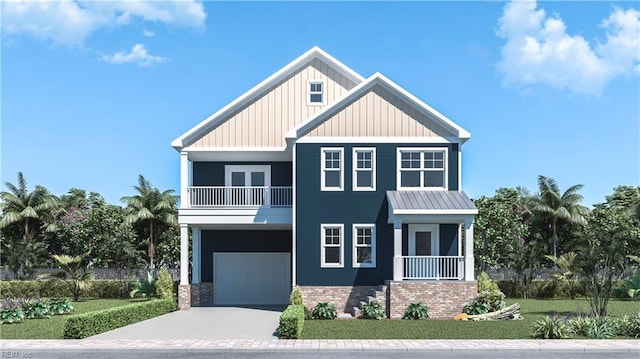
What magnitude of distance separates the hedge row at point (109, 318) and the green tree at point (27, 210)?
20856 mm

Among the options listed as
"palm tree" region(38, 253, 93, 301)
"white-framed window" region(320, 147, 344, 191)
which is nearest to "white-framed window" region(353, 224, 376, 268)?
"white-framed window" region(320, 147, 344, 191)

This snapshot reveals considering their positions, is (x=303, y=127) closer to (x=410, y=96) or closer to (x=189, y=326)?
(x=410, y=96)

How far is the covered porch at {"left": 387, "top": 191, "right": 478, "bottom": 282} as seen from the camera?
2347 cm

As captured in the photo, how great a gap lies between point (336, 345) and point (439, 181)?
1119cm

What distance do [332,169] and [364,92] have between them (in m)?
3.17

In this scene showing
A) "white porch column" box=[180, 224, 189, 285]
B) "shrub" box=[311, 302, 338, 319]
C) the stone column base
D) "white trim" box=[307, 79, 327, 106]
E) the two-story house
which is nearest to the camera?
"shrub" box=[311, 302, 338, 319]

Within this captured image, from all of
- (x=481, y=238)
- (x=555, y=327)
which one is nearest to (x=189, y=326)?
(x=555, y=327)

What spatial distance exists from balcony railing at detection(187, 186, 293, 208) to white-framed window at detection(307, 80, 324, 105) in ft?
13.4

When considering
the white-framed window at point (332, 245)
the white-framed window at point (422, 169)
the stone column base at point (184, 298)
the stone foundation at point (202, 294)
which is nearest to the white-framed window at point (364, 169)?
the white-framed window at point (422, 169)

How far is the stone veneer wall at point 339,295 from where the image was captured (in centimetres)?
2470

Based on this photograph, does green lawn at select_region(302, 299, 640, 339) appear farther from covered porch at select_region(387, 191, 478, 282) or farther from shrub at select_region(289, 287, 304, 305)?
covered porch at select_region(387, 191, 478, 282)

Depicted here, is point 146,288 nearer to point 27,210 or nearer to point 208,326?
point 208,326

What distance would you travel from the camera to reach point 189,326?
20422 mm

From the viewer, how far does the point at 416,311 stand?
2252 centimetres
